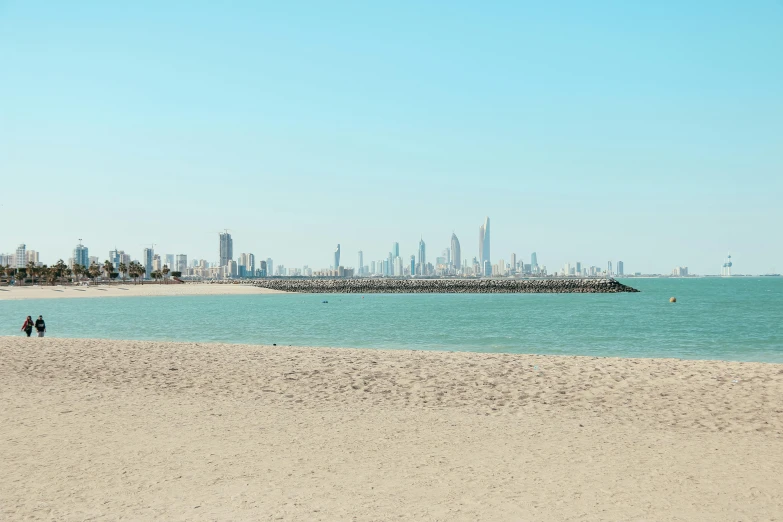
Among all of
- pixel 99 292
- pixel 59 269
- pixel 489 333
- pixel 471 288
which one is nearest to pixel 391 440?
pixel 489 333

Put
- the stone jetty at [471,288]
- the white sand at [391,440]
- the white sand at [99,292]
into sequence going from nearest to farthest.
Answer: the white sand at [391,440], the white sand at [99,292], the stone jetty at [471,288]

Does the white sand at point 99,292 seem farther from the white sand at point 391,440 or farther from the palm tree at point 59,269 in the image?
the white sand at point 391,440

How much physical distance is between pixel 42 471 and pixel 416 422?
20.8 ft

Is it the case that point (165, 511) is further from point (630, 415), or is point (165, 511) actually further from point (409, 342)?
point (409, 342)

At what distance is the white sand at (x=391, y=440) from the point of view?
7562mm

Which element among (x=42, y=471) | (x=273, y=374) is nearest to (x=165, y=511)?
(x=42, y=471)

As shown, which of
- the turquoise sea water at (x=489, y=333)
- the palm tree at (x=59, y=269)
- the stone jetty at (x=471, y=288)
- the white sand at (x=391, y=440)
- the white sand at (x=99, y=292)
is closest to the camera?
the white sand at (x=391, y=440)

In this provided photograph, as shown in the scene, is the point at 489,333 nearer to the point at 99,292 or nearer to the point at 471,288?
the point at 471,288

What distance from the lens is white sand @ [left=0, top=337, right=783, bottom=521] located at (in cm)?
756

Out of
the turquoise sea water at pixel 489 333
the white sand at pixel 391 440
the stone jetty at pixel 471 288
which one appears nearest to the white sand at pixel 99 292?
the stone jetty at pixel 471 288

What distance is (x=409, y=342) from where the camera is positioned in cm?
3175

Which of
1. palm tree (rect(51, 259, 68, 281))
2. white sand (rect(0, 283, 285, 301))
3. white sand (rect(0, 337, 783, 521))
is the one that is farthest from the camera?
palm tree (rect(51, 259, 68, 281))

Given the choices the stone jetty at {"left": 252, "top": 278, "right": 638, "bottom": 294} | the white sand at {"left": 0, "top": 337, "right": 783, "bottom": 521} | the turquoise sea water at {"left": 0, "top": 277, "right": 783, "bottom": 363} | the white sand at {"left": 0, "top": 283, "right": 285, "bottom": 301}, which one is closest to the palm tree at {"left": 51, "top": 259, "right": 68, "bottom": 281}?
the white sand at {"left": 0, "top": 283, "right": 285, "bottom": 301}

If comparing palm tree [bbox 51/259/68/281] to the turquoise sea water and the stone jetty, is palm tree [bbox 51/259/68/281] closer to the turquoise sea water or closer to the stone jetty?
the stone jetty
